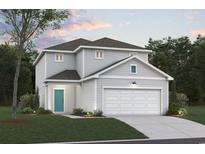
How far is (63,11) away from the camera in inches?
995

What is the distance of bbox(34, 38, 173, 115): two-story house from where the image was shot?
2838 centimetres

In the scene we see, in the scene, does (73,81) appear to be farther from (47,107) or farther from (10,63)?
(10,63)

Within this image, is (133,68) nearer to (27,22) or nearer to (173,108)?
(173,108)

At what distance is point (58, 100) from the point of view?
32469 mm

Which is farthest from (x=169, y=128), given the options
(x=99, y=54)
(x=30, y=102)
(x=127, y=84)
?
(x=30, y=102)

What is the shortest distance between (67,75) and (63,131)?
46.2ft

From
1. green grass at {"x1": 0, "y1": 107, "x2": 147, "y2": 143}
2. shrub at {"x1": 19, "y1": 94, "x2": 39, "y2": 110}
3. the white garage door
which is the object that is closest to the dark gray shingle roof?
shrub at {"x1": 19, "y1": 94, "x2": 39, "y2": 110}

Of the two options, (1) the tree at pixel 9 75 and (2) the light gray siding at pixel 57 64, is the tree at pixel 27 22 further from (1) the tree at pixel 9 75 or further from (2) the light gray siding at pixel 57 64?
(1) the tree at pixel 9 75

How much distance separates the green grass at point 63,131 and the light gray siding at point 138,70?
7157 millimetres

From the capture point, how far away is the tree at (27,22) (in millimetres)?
24656

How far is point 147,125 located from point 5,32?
10573mm
